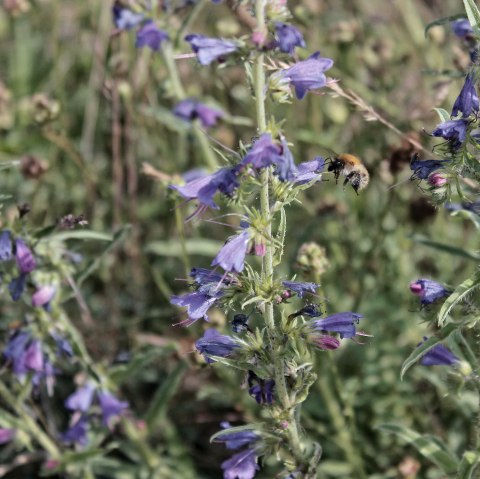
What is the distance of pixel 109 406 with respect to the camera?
4152 mm

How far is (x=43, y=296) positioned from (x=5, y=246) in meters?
0.39

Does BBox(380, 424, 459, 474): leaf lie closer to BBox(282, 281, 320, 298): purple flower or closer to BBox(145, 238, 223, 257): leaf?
BBox(282, 281, 320, 298): purple flower

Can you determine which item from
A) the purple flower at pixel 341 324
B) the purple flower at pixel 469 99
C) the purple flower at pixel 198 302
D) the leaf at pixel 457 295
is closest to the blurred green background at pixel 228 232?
the purple flower at pixel 469 99

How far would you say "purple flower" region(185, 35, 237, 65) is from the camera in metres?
2.48

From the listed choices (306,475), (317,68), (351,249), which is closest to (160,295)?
(351,249)

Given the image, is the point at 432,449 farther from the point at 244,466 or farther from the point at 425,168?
the point at 425,168

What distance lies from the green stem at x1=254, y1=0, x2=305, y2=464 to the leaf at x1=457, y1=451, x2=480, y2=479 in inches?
23.7

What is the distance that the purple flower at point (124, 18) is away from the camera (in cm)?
454

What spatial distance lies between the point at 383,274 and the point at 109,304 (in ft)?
6.18

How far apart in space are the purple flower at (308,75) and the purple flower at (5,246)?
5.20ft

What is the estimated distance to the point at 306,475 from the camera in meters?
2.91

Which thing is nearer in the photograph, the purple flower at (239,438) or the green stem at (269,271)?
the green stem at (269,271)

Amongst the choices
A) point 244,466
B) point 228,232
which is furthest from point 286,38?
point 228,232

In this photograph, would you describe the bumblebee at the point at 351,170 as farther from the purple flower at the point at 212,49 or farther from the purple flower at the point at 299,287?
the purple flower at the point at 212,49
